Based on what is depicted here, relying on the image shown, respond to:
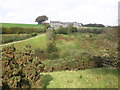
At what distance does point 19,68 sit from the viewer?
7.00 m

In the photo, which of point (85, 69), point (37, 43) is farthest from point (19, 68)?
point (37, 43)

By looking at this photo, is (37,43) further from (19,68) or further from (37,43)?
(19,68)

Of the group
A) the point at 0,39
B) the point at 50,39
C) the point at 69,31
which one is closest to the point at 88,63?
the point at 50,39

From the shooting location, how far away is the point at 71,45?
3459 cm

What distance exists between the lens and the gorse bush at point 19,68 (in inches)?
256

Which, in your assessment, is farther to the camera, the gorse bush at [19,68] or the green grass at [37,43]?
the green grass at [37,43]

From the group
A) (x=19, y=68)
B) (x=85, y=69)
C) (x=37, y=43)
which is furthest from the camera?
(x=37, y=43)

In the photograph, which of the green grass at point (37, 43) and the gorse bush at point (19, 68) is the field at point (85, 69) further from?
the green grass at point (37, 43)

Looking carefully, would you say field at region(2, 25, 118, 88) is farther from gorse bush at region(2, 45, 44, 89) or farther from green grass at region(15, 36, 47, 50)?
green grass at region(15, 36, 47, 50)

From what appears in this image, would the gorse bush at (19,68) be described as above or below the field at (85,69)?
above

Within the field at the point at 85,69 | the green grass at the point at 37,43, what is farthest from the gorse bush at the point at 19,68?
the green grass at the point at 37,43

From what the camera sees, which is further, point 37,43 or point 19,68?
point 37,43

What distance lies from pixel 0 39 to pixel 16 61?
30007 millimetres

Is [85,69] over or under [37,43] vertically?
under
